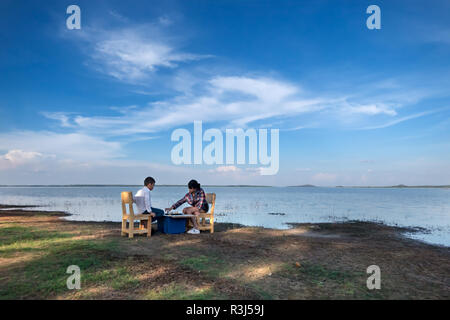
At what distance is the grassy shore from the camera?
4.75m

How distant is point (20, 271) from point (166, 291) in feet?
10.4

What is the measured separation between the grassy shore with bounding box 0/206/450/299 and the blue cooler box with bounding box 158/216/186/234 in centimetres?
49

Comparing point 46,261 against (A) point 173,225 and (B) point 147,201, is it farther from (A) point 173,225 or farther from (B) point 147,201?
(A) point 173,225

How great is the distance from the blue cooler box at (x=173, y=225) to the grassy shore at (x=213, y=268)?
0.49 meters

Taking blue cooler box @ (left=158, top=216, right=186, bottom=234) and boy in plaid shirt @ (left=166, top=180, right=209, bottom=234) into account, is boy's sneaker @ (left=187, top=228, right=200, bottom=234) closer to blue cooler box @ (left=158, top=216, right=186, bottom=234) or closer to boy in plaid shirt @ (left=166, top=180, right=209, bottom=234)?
boy in plaid shirt @ (left=166, top=180, right=209, bottom=234)

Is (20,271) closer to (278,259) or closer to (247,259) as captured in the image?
(247,259)

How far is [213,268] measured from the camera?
6117 millimetres

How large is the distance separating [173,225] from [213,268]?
14.4ft

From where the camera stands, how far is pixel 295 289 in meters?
4.96

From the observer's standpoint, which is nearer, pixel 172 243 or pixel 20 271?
pixel 20 271

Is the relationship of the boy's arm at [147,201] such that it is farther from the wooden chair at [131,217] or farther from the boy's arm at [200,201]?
the boy's arm at [200,201]

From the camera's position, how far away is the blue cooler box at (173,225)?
10.2 meters

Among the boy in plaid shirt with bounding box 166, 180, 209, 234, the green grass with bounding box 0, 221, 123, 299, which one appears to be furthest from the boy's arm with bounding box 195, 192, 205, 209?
the green grass with bounding box 0, 221, 123, 299
